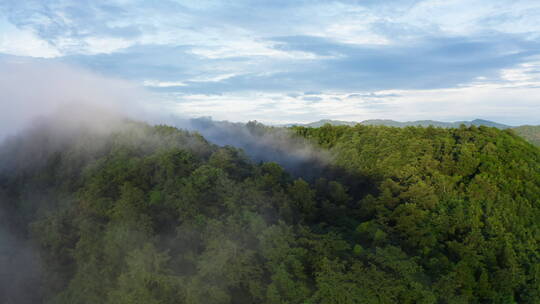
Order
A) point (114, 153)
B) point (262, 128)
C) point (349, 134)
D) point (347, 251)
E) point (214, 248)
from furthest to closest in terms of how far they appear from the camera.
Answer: point (262, 128) < point (349, 134) < point (114, 153) < point (347, 251) < point (214, 248)

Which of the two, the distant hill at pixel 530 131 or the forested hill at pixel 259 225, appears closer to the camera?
the forested hill at pixel 259 225

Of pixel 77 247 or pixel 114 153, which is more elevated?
pixel 114 153

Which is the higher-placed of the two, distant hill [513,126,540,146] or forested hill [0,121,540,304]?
distant hill [513,126,540,146]

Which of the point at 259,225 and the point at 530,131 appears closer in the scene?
the point at 259,225

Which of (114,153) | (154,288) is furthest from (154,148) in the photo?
(154,288)

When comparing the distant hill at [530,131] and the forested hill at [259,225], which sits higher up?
the distant hill at [530,131]

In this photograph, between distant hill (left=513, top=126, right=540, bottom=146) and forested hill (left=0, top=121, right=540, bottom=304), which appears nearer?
forested hill (left=0, top=121, right=540, bottom=304)

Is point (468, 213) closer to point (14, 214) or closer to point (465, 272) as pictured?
point (465, 272)

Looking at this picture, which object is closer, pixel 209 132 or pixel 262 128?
pixel 209 132
